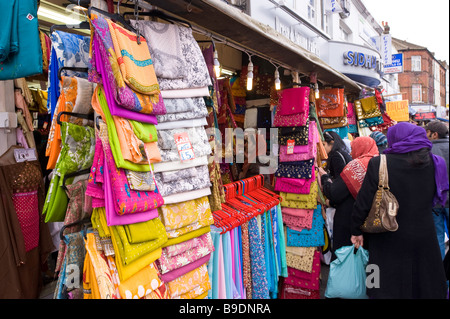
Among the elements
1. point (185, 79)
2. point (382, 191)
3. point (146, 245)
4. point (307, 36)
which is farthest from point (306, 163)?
point (307, 36)

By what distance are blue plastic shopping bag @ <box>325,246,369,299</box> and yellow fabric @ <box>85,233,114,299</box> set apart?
2.21m

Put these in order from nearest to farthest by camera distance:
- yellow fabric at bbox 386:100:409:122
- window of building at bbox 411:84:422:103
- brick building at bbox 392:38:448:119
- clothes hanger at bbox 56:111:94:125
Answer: clothes hanger at bbox 56:111:94:125 < yellow fabric at bbox 386:100:409:122 < brick building at bbox 392:38:448:119 < window of building at bbox 411:84:422:103

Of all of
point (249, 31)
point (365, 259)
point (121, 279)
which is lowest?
point (365, 259)

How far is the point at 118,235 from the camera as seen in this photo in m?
1.66

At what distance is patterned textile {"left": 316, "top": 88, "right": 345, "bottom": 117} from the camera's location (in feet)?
18.6

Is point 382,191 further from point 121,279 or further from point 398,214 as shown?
point 121,279

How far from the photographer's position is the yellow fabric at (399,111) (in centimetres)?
966

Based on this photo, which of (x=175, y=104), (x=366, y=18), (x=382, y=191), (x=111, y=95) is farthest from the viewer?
(x=366, y=18)

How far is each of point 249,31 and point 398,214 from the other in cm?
209

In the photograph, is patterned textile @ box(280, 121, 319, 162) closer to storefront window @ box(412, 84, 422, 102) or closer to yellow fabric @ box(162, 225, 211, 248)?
yellow fabric @ box(162, 225, 211, 248)

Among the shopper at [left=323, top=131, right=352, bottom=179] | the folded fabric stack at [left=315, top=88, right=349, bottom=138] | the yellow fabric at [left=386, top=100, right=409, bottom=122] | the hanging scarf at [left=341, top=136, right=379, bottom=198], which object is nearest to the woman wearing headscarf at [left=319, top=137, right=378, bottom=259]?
the hanging scarf at [left=341, top=136, right=379, bottom=198]

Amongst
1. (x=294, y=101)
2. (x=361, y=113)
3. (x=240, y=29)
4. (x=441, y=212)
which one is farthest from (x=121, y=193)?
(x=361, y=113)

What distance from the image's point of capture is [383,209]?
2.62m

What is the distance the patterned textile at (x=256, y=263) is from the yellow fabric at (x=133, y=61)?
181cm
